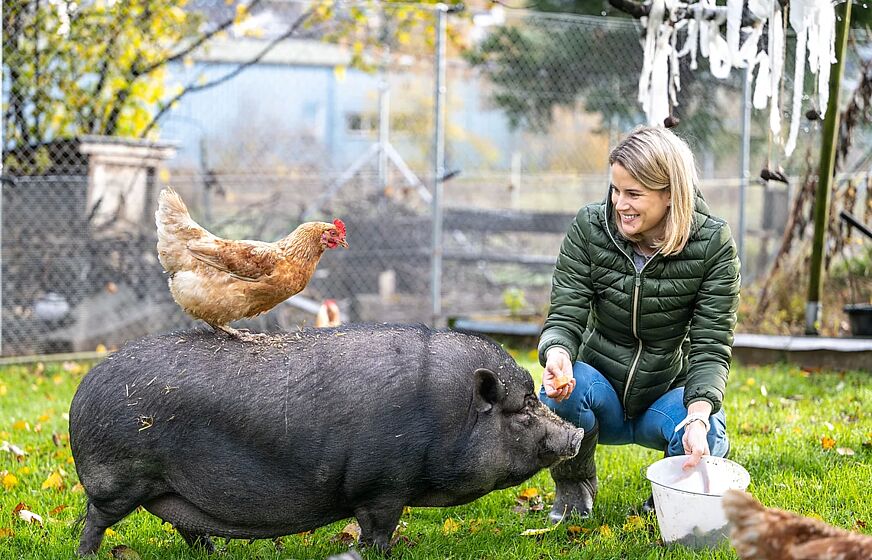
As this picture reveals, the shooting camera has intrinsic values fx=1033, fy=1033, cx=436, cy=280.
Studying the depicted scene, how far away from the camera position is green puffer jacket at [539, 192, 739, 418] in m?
3.70

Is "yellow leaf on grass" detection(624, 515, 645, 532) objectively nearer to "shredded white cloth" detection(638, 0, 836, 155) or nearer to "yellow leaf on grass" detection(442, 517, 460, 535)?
"yellow leaf on grass" detection(442, 517, 460, 535)

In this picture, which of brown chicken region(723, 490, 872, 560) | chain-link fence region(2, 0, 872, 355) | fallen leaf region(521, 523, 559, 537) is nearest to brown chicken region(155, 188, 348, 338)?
fallen leaf region(521, 523, 559, 537)

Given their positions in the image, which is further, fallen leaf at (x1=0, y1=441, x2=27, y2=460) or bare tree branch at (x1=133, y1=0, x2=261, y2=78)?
bare tree branch at (x1=133, y1=0, x2=261, y2=78)

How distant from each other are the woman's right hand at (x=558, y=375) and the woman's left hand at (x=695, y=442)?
1.36ft

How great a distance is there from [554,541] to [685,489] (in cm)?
51

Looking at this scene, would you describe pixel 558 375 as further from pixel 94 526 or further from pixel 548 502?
pixel 94 526

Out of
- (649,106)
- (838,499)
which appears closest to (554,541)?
(838,499)

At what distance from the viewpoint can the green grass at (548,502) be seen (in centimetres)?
357

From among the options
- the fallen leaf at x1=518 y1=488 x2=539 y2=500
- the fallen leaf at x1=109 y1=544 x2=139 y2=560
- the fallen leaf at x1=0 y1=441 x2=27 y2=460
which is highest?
the fallen leaf at x1=109 y1=544 x2=139 y2=560

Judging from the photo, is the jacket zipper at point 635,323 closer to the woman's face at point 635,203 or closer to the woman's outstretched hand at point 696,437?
the woman's face at point 635,203

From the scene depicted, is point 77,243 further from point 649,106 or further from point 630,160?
point 630,160

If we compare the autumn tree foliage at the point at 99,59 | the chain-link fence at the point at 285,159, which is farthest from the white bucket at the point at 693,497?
the autumn tree foliage at the point at 99,59

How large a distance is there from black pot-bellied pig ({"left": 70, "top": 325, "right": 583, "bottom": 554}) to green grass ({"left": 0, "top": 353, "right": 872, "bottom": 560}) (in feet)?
0.46

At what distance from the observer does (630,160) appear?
11.8 feet
